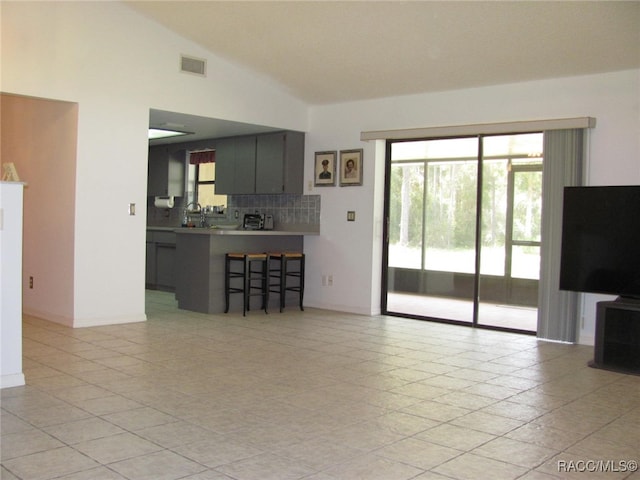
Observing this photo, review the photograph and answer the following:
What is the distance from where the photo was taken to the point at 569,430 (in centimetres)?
334

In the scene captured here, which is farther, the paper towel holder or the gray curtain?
the paper towel holder

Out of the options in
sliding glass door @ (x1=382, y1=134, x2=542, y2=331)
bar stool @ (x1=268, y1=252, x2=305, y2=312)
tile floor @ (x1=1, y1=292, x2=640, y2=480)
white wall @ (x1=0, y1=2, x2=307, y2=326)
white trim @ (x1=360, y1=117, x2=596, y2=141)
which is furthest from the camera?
bar stool @ (x1=268, y1=252, x2=305, y2=312)

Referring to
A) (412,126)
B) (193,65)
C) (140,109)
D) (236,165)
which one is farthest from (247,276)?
(412,126)

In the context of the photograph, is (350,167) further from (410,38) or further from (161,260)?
(161,260)

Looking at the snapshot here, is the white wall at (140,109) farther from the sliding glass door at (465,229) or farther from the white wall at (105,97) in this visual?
the sliding glass door at (465,229)

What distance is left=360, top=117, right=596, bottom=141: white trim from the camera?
18.7 ft

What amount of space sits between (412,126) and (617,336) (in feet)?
10.2

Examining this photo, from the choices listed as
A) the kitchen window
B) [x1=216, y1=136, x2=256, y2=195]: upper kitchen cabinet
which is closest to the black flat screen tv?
[x1=216, y1=136, x2=256, y2=195]: upper kitchen cabinet

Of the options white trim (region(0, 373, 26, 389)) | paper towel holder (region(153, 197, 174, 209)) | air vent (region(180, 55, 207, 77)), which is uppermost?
air vent (region(180, 55, 207, 77))

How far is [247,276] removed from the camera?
702cm

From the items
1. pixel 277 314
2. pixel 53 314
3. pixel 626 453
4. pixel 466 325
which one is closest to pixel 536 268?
pixel 466 325

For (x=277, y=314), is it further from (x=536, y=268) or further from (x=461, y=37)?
(x=461, y=37)

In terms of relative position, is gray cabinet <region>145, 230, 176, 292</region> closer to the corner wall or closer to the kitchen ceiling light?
the kitchen ceiling light

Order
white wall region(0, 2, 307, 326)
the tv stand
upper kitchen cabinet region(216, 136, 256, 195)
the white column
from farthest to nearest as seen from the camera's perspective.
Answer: upper kitchen cabinet region(216, 136, 256, 195)
white wall region(0, 2, 307, 326)
the tv stand
the white column
